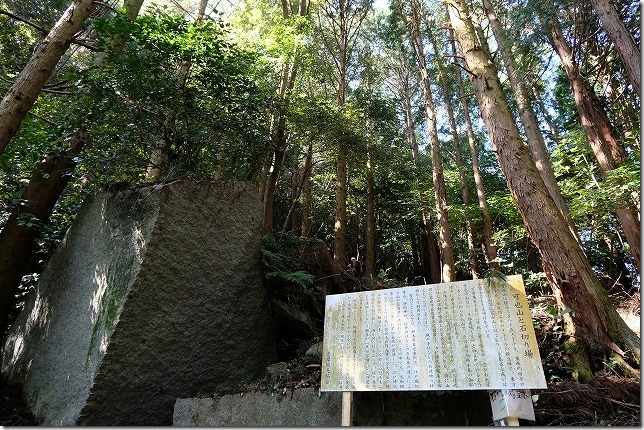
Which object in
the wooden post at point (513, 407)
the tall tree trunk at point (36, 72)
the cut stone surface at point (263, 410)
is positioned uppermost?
the tall tree trunk at point (36, 72)

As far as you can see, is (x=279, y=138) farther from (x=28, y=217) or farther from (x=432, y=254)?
(x=432, y=254)

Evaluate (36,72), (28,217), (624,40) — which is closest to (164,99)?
(36,72)

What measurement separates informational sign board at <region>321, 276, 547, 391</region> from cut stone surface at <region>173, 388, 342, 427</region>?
1.28 ft

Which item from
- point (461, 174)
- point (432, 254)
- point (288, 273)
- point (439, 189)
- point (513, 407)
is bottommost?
point (513, 407)

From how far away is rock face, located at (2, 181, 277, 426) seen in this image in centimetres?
364

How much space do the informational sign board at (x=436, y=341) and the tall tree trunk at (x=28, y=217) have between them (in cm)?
390

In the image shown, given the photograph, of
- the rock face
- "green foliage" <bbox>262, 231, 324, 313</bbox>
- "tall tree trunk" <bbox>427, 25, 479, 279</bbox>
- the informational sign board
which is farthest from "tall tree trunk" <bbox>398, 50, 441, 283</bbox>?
the informational sign board

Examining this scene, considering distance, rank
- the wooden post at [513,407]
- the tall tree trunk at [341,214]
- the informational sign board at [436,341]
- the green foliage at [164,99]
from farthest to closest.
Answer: the tall tree trunk at [341,214], the green foliage at [164,99], the informational sign board at [436,341], the wooden post at [513,407]

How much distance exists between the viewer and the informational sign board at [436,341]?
2.54 metres

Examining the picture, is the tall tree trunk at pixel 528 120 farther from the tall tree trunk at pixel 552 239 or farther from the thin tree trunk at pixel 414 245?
the thin tree trunk at pixel 414 245

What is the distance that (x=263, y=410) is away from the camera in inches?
134

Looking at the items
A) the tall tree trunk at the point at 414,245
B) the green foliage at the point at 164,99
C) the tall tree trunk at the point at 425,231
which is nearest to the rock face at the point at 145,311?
the green foliage at the point at 164,99

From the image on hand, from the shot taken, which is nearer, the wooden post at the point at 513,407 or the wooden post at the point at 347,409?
the wooden post at the point at 513,407

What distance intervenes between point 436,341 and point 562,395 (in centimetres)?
126
